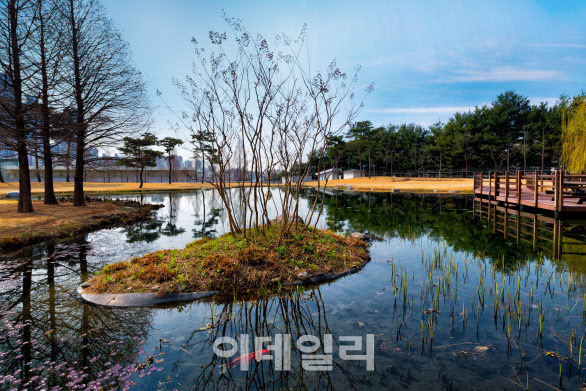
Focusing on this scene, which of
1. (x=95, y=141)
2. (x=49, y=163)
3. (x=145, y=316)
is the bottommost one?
(x=145, y=316)

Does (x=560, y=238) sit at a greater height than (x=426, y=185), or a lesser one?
lesser

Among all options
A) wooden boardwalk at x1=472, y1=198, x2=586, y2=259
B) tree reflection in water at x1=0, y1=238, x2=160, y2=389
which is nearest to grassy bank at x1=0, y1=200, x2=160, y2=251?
tree reflection in water at x1=0, y1=238, x2=160, y2=389

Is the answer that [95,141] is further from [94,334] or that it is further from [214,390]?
[214,390]

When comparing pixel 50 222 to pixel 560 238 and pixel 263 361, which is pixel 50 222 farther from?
pixel 560 238

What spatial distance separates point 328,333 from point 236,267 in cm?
264

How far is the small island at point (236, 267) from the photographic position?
562cm

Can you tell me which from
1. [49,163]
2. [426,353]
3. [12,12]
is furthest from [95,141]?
[426,353]

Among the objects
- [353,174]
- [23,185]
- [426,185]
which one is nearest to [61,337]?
[23,185]

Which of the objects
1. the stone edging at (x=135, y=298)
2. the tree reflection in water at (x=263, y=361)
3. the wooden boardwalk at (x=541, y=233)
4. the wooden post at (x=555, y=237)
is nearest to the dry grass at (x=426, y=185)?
the wooden boardwalk at (x=541, y=233)

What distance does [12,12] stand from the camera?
12297mm

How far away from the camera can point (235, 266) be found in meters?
6.11

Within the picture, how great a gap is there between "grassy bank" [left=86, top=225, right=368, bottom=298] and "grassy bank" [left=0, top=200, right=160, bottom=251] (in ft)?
18.6

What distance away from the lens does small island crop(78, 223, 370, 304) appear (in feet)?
18.4

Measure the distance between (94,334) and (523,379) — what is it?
5296 mm
